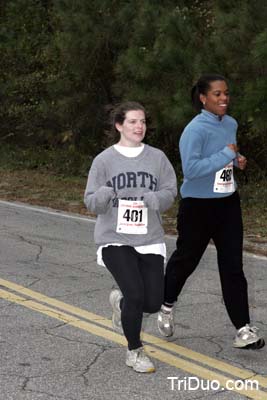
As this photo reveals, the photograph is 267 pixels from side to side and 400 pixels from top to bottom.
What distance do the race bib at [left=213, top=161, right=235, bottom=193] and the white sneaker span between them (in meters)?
1.21

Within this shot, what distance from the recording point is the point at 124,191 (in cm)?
483

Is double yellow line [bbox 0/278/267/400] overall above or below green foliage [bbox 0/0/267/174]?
below

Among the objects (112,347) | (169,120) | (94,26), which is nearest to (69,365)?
(112,347)

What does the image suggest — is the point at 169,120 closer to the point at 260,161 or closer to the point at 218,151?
the point at 260,161

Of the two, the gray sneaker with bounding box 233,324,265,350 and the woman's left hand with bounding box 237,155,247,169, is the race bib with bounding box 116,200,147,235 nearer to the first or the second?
the woman's left hand with bounding box 237,155,247,169

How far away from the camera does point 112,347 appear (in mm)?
5328

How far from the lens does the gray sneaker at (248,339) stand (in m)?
5.21

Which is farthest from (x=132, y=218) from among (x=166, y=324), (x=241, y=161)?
(x=166, y=324)

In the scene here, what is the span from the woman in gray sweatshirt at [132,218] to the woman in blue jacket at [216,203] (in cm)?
42

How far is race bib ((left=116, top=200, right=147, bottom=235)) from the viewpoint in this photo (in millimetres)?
4789

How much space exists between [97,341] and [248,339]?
104 cm

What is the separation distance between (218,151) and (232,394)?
1.64 metres

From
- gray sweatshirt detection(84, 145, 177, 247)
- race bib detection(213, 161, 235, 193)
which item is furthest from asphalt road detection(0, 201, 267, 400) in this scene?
race bib detection(213, 161, 235, 193)

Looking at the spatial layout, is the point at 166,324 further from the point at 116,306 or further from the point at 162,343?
the point at 116,306
